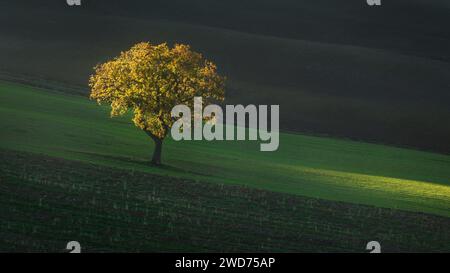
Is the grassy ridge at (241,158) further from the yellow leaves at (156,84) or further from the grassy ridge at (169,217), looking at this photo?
the grassy ridge at (169,217)

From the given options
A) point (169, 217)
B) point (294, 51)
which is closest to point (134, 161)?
point (169, 217)

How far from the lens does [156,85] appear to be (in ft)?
148

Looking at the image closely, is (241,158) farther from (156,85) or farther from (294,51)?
Result: (294,51)

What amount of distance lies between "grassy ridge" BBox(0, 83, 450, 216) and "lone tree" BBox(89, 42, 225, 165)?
8.31 ft

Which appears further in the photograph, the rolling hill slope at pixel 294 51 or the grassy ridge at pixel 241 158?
the rolling hill slope at pixel 294 51

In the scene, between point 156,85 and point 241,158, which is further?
point 241,158

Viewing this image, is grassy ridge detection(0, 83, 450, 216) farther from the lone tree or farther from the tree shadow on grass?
the lone tree

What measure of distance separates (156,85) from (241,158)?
9.59 m

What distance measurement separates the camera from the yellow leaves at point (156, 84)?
4478 centimetres

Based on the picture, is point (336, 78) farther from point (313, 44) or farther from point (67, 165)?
point (67, 165)

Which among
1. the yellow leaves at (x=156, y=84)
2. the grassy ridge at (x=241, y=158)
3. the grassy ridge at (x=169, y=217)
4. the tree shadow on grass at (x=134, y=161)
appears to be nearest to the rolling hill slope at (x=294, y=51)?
the grassy ridge at (x=241, y=158)

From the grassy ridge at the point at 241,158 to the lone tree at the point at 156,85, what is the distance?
99.7 inches

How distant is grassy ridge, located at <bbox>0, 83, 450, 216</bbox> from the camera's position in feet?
144
